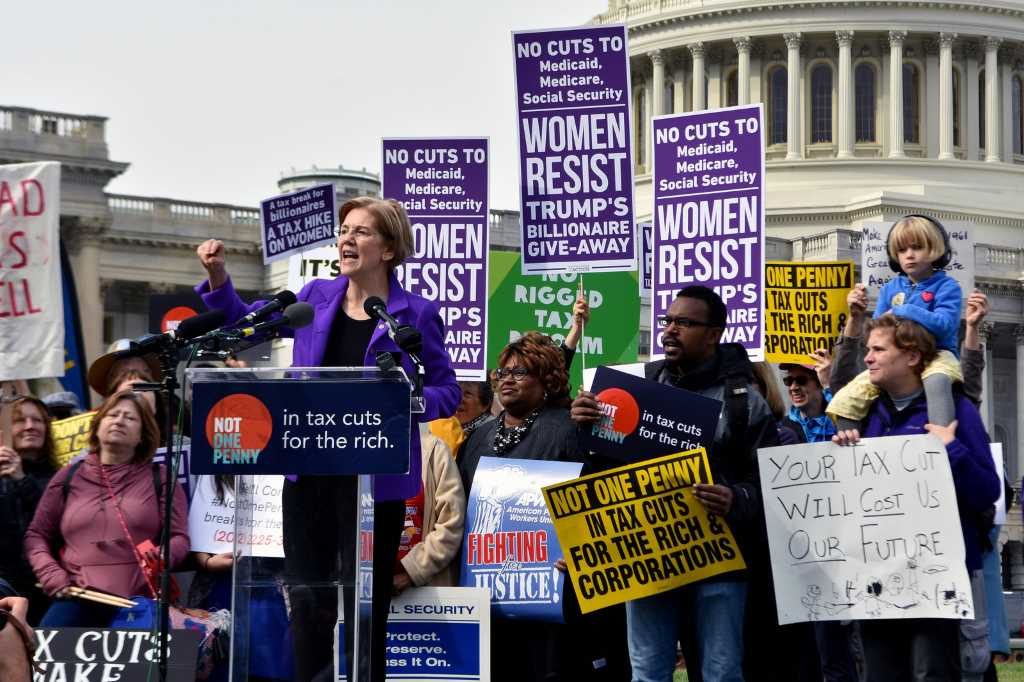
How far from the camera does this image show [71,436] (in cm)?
991

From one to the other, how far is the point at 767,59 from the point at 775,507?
64542 mm

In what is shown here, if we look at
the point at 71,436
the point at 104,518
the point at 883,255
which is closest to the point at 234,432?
the point at 104,518

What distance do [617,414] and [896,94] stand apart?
62.9 metres

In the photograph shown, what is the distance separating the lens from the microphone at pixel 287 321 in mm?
6195

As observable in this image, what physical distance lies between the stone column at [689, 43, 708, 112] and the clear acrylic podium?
64601 millimetres

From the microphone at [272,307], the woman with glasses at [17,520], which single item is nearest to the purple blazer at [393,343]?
the microphone at [272,307]

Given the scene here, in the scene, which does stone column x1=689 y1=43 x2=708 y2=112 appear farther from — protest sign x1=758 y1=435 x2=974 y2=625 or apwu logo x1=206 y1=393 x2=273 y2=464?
apwu logo x1=206 y1=393 x2=273 y2=464

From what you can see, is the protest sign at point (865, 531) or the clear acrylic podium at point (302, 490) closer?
the clear acrylic podium at point (302, 490)

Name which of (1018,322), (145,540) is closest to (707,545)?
(145,540)

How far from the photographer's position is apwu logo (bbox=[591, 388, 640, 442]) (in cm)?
775

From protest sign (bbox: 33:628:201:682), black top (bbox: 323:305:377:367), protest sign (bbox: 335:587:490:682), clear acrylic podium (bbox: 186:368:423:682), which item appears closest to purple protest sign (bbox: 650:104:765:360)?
protest sign (bbox: 335:587:490:682)

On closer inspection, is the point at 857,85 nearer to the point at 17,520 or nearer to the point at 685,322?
the point at 17,520

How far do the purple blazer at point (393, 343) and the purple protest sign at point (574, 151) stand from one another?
4.26 m

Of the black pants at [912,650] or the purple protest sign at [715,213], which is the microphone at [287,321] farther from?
the purple protest sign at [715,213]
